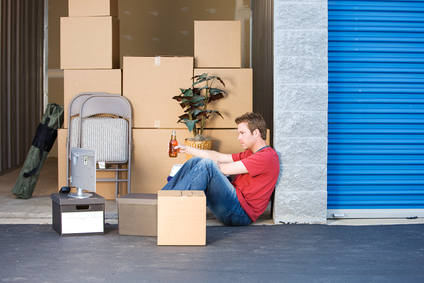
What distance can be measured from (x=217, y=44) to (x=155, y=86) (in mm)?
695

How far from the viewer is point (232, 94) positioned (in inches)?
134

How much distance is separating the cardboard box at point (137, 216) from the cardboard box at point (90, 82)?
1.36 meters

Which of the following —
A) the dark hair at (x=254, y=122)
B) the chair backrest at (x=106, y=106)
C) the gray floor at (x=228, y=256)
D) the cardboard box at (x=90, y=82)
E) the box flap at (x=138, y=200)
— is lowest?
the gray floor at (x=228, y=256)

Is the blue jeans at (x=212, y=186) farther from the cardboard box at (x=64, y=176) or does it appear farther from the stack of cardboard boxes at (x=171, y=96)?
the cardboard box at (x=64, y=176)

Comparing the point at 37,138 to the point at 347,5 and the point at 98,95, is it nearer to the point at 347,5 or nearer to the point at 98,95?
the point at 98,95

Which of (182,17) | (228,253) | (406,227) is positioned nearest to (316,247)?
(228,253)

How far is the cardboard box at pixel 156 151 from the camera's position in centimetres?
341

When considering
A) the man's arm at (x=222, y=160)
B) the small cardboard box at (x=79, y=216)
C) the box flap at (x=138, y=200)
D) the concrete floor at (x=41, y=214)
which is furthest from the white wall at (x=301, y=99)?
the small cardboard box at (x=79, y=216)

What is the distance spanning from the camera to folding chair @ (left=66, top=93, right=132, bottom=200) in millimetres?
3279

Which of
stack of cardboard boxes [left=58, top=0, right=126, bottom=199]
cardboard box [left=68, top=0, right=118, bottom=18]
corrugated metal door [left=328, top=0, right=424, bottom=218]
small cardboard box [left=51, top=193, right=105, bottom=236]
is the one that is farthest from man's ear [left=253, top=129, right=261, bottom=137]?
cardboard box [left=68, top=0, right=118, bottom=18]

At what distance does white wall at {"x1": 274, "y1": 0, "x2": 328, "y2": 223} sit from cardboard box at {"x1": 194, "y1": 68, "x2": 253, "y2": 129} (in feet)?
2.09

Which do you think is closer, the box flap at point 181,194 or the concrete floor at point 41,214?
the box flap at point 181,194

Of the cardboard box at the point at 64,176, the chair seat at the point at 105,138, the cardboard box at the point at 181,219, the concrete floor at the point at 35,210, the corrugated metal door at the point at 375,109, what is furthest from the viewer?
the cardboard box at the point at 64,176

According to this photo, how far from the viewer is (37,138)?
3.50 metres
